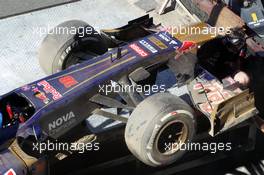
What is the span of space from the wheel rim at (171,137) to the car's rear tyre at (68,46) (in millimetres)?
1425

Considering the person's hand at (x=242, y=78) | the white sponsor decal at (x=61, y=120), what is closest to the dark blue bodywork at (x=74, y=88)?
the white sponsor decal at (x=61, y=120)

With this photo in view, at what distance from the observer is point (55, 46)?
227 inches

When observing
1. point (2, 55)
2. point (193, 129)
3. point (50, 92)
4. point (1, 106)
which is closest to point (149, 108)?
point (193, 129)

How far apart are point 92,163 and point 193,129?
1.09 metres

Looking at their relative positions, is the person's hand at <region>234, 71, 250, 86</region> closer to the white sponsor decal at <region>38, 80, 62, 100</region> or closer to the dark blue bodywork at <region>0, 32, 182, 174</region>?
the dark blue bodywork at <region>0, 32, 182, 174</region>

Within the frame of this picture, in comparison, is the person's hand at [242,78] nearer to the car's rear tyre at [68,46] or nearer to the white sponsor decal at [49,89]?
the car's rear tyre at [68,46]

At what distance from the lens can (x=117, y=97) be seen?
5656 millimetres

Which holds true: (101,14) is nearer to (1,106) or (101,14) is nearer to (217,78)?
(217,78)

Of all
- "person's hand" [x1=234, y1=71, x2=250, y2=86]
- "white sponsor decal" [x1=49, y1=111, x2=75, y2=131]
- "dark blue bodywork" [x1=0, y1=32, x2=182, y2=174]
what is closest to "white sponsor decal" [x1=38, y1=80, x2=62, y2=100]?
"dark blue bodywork" [x1=0, y1=32, x2=182, y2=174]

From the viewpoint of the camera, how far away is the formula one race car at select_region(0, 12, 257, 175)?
15.8 feet

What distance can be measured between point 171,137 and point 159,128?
0.28 metres

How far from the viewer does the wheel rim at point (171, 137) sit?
496 cm

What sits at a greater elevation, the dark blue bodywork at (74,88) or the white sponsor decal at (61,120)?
the dark blue bodywork at (74,88)

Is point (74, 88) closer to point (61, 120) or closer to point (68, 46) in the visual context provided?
point (61, 120)
